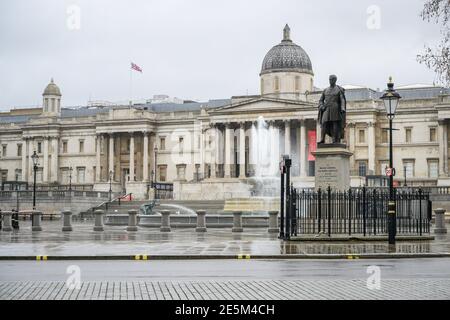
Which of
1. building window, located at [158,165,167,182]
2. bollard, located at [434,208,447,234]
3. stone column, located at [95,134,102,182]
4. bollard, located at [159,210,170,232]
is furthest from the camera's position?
stone column, located at [95,134,102,182]

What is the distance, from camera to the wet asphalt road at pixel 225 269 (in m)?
19.4

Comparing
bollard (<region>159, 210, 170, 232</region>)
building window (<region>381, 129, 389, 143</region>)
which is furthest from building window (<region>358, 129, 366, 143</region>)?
bollard (<region>159, 210, 170, 232</region>)

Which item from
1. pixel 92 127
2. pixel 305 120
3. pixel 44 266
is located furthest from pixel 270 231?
pixel 92 127

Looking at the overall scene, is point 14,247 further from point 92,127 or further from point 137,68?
point 92,127

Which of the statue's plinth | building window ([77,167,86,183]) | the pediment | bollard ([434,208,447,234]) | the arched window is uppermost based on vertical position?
the arched window

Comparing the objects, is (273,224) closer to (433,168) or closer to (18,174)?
(433,168)

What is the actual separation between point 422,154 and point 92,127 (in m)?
50.7

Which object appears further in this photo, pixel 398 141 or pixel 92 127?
pixel 92 127

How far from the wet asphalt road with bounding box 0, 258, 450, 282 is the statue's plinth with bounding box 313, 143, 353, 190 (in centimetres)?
928

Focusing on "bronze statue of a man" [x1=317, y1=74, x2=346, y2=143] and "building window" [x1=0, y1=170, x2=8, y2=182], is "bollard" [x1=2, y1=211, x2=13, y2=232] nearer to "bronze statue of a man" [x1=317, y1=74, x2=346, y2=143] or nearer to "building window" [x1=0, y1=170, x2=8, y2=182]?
"bronze statue of a man" [x1=317, y1=74, x2=346, y2=143]

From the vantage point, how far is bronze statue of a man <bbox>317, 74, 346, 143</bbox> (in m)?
34.8

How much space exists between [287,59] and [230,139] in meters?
13.2

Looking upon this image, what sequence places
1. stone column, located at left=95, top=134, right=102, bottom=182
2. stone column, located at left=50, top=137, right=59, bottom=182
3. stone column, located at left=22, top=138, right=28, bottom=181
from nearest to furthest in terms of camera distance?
stone column, located at left=95, top=134, right=102, bottom=182 < stone column, located at left=50, top=137, right=59, bottom=182 < stone column, located at left=22, top=138, right=28, bottom=181

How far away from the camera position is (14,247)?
31.3m
